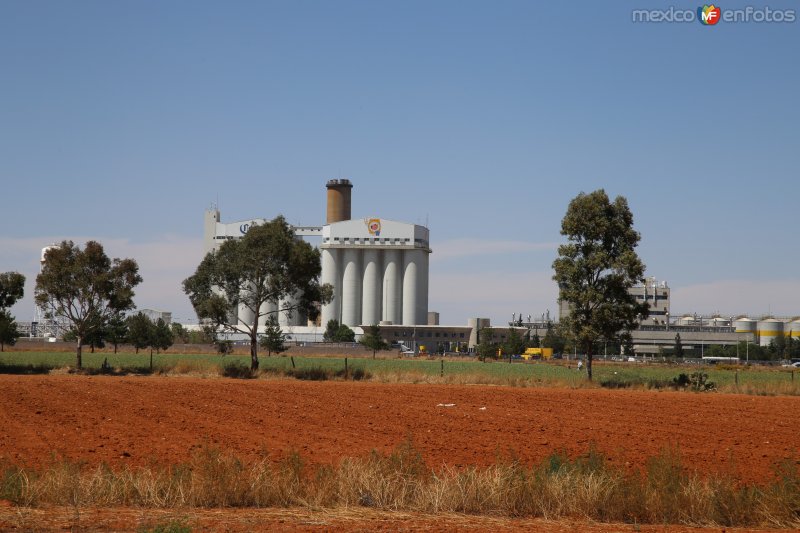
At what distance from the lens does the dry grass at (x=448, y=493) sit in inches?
555

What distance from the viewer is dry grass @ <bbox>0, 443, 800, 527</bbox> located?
14109mm

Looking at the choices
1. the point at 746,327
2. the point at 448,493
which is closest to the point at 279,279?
the point at 448,493

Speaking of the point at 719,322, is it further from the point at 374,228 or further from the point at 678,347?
the point at 374,228

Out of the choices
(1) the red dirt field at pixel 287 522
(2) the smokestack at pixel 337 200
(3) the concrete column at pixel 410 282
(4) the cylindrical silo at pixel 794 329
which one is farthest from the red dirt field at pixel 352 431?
(4) the cylindrical silo at pixel 794 329

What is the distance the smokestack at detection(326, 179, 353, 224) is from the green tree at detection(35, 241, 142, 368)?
102 metres

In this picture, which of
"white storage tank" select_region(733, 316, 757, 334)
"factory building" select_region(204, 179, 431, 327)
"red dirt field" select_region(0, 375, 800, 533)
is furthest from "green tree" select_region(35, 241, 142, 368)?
"white storage tank" select_region(733, 316, 757, 334)

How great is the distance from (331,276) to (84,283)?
305ft

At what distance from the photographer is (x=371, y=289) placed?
14650cm

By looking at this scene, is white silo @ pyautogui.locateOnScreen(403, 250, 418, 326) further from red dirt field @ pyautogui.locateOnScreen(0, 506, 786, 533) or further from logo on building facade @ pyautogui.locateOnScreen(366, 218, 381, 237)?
red dirt field @ pyautogui.locateOnScreen(0, 506, 786, 533)

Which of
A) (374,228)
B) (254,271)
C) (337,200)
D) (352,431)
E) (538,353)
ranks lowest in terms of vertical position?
(538,353)

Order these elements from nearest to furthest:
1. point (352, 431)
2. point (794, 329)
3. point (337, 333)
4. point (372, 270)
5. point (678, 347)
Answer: point (352, 431) < point (337, 333) < point (678, 347) < point (372, 270) < point (794, 329)

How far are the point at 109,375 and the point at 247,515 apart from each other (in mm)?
38686

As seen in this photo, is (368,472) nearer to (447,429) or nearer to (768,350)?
(447,429)

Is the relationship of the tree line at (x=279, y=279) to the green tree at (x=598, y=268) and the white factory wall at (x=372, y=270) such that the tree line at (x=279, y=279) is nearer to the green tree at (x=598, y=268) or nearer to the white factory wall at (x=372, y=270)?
the green tree at (x=598, y=268)
